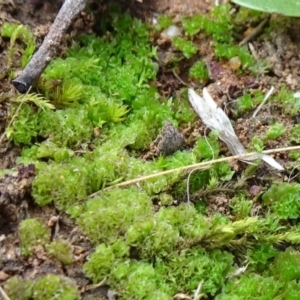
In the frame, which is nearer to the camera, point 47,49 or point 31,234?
point 31,234

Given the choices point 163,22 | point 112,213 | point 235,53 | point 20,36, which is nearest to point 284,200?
point 112,213

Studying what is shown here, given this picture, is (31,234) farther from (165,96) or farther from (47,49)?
(165,96)

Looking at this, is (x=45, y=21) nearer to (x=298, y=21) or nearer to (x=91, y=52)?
(x=91, y=52)

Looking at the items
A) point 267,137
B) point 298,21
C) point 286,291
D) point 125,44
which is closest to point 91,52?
point 125,44

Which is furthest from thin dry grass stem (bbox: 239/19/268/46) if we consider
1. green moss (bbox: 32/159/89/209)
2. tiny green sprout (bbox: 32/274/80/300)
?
tiny green sprout (bbox: 32/274/80/300)

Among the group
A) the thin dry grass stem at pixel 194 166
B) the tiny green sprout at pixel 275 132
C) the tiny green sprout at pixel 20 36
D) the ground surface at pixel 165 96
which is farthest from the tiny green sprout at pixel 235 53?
the tiny green sprout at pixel 20 36
